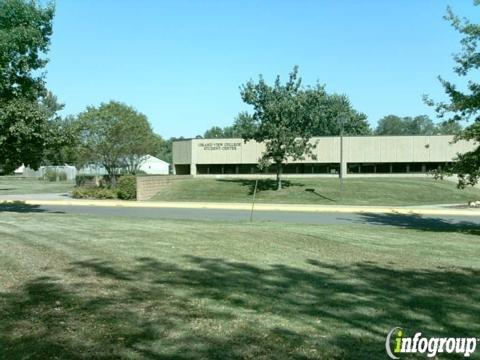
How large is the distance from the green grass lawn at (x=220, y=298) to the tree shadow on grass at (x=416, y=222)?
1098 cm

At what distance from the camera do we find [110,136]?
137 feet

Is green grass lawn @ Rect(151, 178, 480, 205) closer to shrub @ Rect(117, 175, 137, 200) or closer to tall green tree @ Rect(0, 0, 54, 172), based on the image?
shrub @ Rect(117, 175, 137, 200)

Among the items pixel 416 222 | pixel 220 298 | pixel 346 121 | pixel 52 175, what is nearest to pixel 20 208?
pixel 416 222

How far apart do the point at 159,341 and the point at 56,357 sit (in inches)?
32.4

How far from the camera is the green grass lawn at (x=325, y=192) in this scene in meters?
35.6

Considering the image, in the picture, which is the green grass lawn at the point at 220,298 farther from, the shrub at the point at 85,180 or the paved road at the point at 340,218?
the shrub at the point at 85,180

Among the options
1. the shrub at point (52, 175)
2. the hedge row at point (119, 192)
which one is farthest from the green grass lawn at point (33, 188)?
the shrub at point (52, 175)

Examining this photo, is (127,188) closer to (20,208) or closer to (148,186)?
(148,186)

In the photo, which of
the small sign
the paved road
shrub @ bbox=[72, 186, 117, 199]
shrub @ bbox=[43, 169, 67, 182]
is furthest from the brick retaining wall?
shrub @ bbox=[43, 169, 67, 182]

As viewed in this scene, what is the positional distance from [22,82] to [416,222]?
55.5 feet

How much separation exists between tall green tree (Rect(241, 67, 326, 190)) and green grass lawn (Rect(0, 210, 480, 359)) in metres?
24.4

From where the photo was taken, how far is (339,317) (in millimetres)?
5562

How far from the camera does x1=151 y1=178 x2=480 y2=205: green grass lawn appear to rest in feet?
117

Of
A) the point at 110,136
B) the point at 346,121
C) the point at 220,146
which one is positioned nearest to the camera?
the point at 110,136
